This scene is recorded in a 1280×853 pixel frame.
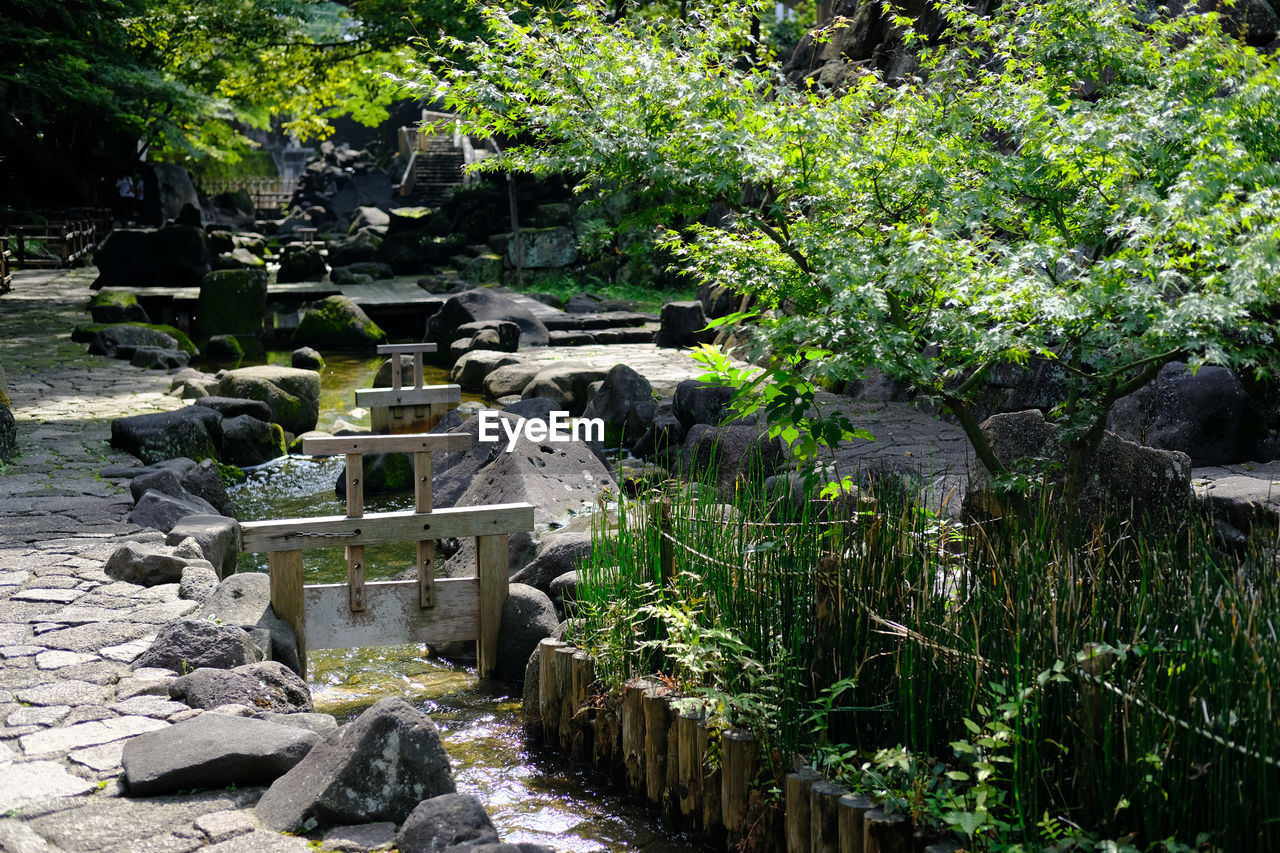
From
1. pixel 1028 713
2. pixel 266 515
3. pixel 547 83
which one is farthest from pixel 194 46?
pixel 1028 713

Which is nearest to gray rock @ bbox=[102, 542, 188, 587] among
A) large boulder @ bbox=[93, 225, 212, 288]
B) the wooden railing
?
large boulder @ bbox=[93, 225, 212, 288]

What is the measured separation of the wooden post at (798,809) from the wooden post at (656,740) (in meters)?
0.75

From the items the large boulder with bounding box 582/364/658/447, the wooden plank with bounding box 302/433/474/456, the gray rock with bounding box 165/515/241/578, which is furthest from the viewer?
the large boulder with bounding box 582/364/658/447

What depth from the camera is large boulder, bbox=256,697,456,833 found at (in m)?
3.30

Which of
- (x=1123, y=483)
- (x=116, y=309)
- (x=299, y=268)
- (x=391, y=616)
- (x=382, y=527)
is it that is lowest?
(x=391, y=616)

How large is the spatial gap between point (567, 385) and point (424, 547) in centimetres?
666

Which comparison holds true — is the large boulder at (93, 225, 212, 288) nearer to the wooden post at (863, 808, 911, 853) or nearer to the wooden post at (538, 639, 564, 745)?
the wooden post at (538, 639, 564, 745)

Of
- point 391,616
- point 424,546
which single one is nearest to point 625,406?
point 424,546

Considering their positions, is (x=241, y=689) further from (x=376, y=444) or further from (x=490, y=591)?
(x=490, y=591)

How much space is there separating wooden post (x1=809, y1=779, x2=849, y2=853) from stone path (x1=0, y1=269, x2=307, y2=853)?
147 centimetres

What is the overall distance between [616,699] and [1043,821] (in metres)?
1.90

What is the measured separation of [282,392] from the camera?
450 inches

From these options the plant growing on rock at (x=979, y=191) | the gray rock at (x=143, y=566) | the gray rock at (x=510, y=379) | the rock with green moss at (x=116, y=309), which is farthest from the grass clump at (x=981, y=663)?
the rock with green moss at (x=116, y=309)

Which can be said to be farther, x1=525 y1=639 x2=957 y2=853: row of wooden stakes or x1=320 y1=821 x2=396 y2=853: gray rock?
x1=320 y1=821 x2=396 y2=853: gray rock
